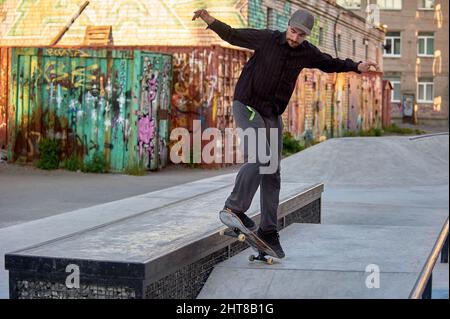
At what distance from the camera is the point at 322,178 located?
54.2 feet

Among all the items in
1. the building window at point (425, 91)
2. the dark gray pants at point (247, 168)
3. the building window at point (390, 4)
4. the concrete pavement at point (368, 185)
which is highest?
the building window at point (390, 4)

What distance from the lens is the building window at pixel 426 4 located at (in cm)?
5562

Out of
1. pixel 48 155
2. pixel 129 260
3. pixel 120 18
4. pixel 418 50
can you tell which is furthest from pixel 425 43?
pixel 129 260

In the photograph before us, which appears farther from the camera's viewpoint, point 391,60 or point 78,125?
point 391,60

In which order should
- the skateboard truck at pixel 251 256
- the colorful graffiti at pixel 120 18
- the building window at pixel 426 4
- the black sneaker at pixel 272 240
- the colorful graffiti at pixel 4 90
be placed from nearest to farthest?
the skateboard truck at pixel 251 256, the black sneaker at pixel 272 240, the colorful graffiti at pixel 4 90, the colorful graffiti at pixel 120 18, the building window at pixel 426 4

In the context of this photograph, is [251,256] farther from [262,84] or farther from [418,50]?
[418,50]

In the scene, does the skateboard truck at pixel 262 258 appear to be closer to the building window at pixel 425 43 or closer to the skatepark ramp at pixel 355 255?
the skatepark ramp at pixel 355 255

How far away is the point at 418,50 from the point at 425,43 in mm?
695

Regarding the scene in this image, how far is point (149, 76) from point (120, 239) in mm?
12157

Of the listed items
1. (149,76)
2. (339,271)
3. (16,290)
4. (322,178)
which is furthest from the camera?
(149,76)

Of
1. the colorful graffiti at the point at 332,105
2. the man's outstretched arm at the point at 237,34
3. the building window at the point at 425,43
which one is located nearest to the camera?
the man's outstretched arm at the point at 237,34

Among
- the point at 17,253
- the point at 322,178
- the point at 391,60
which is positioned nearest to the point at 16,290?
the point at 17,253

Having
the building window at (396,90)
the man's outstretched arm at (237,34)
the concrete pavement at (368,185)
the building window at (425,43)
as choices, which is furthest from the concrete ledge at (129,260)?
the building window at (425,43)
